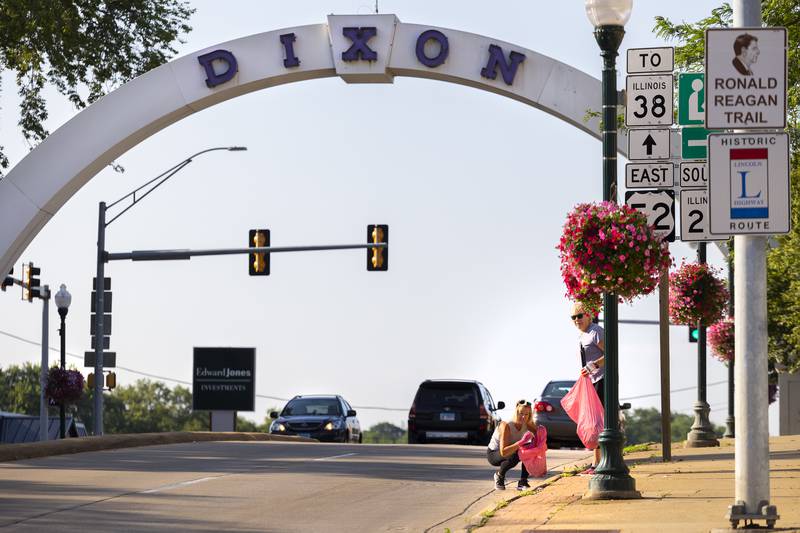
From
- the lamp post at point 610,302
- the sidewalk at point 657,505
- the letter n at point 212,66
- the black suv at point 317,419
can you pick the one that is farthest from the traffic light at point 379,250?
the lamp post at point 610,302

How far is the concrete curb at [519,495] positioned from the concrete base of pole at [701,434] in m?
3.92

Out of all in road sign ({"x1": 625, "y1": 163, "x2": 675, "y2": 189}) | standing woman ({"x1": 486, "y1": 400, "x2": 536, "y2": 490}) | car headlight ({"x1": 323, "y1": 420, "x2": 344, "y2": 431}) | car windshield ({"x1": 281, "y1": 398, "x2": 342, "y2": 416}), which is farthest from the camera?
car windshield ({"x1": 281, "y1": 398, "x2": 342, "y2": 416})

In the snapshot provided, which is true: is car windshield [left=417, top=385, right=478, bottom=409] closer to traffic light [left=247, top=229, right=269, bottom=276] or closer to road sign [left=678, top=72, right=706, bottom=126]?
traffic light [left=247, top=229, right=269, bottom=276]

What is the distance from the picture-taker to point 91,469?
66.8 feet

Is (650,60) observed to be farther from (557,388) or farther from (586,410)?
(557,388)

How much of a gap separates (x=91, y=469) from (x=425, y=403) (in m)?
15.0

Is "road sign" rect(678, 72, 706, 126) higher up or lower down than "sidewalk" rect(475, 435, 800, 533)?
higher up

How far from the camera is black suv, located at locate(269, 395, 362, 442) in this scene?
37438 mm

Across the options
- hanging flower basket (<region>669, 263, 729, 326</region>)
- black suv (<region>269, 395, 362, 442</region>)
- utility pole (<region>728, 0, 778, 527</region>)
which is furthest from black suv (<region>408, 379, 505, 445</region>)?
utility pole (<region>728, 0, 778, 527</region>)

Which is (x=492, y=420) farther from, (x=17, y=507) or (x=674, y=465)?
(x=17, y=507)

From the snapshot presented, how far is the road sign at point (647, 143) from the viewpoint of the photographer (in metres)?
16.8

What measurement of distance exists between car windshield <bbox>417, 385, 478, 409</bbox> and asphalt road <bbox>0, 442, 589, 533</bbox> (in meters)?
9.52

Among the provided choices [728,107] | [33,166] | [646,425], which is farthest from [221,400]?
[646,425]

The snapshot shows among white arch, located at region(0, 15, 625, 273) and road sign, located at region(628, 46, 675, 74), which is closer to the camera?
road sign, located at region(628, 46, 675, 74)
